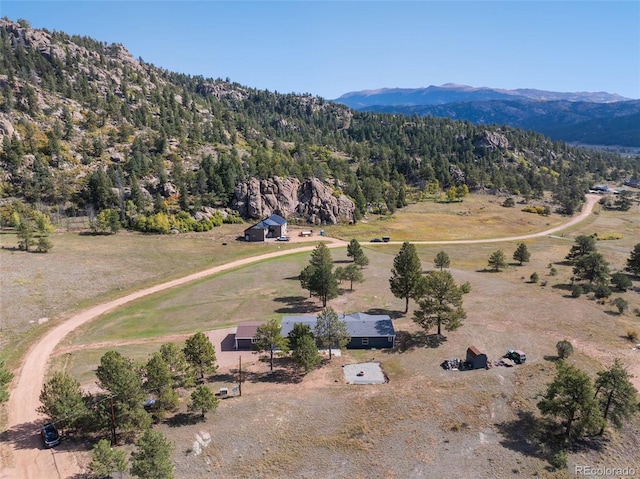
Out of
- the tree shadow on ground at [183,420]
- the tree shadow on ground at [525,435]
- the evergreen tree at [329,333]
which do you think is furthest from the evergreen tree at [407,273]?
the tree shadow on ground at [183,420]

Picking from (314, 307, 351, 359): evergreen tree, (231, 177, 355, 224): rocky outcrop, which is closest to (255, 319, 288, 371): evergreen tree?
(314, 307, 351, 359): evergreen tree

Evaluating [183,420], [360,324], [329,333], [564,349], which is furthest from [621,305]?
[183,420]

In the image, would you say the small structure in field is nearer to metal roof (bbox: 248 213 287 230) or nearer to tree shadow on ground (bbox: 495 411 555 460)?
tree shadow on ground (bbox: 495 411 555 460)

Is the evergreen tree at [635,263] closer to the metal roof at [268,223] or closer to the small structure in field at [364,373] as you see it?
the small structure in field at [364,373]

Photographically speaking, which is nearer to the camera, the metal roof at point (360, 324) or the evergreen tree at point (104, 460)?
→ the evergreen tree at point (104, 460)

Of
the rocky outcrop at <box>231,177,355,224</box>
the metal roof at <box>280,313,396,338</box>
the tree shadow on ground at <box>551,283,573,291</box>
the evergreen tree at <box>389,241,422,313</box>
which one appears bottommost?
the tree shadow on ground at <box>551,283,573,291</box>

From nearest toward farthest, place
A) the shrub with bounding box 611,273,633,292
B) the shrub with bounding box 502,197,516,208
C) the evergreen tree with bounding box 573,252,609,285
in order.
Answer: the shrub with bounding box 611,273,633,292 < the evergreen tree with bounding box 573,252,609,285 < the shrub with bounding box 502,197,516,208
